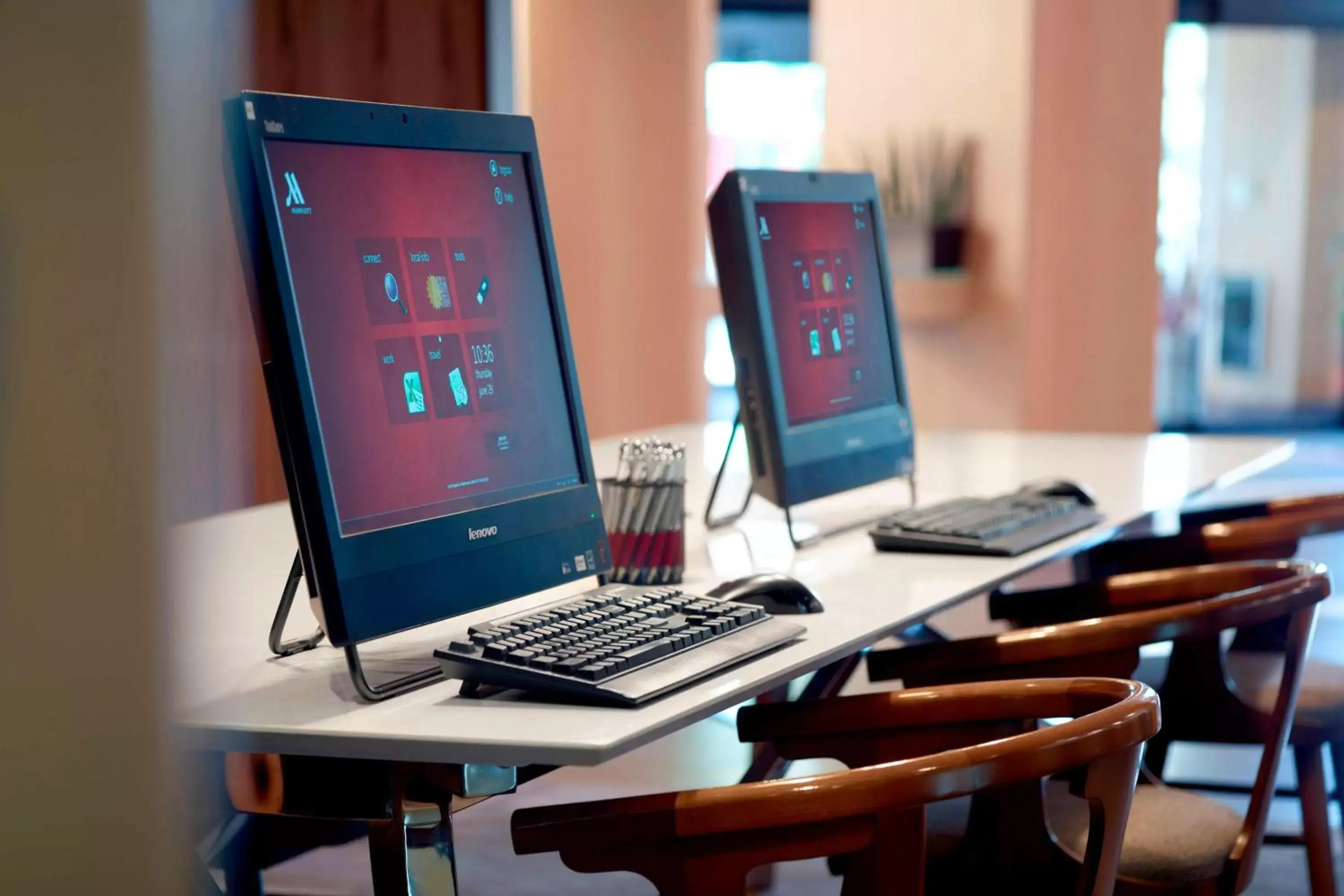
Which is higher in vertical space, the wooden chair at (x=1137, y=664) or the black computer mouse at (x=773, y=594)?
the black computer mouse at (x=773, y=594)

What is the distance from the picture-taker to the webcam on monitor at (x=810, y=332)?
1869mm

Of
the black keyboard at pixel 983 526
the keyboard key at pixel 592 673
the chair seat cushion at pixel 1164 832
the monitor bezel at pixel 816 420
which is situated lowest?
the chair seat cushion at pixel 1164 832

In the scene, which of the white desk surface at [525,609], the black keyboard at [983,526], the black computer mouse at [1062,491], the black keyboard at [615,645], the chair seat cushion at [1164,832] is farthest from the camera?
the black computer mouse at [1062,491]

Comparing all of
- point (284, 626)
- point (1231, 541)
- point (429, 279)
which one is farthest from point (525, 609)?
point (1231, 541)

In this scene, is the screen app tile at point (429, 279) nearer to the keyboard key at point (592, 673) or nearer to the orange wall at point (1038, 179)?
the keyboard key at point (592, 673)

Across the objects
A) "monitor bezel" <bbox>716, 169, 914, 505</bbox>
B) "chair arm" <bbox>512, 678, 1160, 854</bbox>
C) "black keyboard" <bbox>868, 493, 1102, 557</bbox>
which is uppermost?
"monitor bezel" <bbox>716, 169, 914, 505</bbox>

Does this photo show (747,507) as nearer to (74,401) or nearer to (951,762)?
(951,762)

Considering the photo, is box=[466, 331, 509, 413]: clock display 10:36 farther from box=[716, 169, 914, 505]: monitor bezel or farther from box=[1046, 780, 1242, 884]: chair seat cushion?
box=[1046, 780, 1242, 884]: chair seat cushion

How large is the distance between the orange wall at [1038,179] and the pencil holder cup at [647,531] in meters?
4.35

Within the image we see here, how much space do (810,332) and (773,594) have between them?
66 centimetres

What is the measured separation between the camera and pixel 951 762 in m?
1.00

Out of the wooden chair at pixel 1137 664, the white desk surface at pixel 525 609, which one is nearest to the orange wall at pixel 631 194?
the white desk surface at pixel 525 609

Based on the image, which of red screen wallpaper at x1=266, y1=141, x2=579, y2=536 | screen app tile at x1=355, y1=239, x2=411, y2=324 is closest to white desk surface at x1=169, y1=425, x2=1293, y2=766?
red screen wallpaper at x1=266, y1=141, x2=579, y2=536

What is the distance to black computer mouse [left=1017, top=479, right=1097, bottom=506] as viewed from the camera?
2.09 metres
